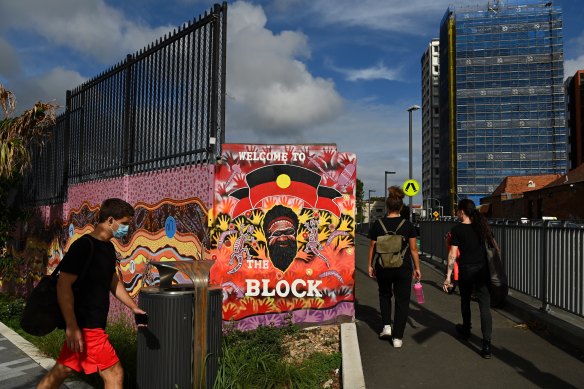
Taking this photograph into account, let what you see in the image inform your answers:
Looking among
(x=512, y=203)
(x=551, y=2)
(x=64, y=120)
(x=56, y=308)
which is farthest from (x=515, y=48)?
(x=56, y=308)

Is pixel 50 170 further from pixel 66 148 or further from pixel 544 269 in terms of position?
pixel 544 269

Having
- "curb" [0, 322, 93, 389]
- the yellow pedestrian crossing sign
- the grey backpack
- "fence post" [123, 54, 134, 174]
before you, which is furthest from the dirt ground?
the yellow pedestrian crossing sign

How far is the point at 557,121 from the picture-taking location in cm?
9250

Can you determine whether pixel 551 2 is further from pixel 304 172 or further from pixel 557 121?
pixel 304 172

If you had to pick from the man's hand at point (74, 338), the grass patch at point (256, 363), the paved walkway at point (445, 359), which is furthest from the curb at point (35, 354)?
the man's hand at point (74, 338)

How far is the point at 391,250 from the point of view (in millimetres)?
5887

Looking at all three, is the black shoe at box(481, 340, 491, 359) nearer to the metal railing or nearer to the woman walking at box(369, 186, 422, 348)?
the woman walking at box(369, 186, 422, 348)

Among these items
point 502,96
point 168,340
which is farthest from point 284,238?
point 502,96

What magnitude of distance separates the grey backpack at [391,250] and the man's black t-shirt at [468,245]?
0.59m

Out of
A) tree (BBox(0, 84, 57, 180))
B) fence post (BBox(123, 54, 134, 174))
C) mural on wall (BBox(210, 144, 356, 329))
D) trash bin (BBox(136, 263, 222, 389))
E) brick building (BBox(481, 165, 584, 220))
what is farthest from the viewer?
brick building (BBox(481, 165, 584, 220))

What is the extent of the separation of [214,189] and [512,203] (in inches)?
2171

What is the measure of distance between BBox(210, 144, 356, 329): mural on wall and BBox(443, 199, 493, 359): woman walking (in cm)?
150

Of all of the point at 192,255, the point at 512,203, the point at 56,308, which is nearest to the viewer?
the point at 56,308

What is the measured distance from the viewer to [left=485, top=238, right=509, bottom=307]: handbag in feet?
18.5
